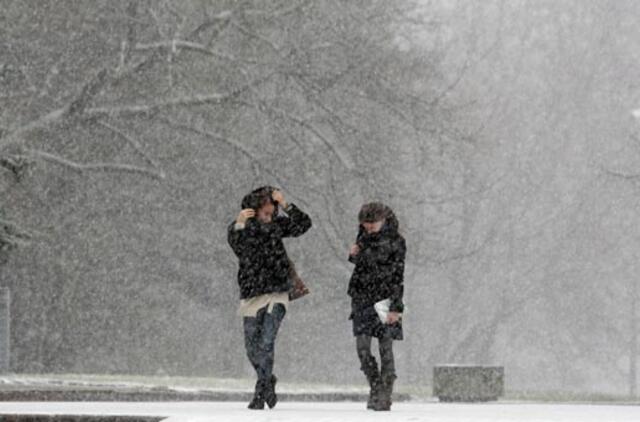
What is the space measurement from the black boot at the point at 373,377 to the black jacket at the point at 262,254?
0.83 m

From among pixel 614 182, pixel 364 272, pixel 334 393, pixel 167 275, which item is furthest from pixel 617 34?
pixel 364 272

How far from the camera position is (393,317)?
40.5ft

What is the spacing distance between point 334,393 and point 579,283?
102 feet

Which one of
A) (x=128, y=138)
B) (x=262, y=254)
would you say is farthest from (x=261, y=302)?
(x=128, y=138)

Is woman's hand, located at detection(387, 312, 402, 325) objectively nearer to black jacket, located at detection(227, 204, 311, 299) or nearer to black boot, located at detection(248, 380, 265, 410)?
black jacket, located at detection(227, 204, 311, 299)

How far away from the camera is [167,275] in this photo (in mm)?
34312

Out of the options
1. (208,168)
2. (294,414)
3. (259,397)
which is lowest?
(294,414)

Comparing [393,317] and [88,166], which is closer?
[393,317]

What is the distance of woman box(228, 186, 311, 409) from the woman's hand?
30.4 inches

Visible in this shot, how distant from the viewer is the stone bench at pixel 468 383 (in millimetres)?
17344

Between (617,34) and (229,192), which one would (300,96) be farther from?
(617,34)

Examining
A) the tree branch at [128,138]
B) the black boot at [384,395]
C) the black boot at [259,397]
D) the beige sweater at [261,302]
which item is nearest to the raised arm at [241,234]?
the beige sweater at [261,302]

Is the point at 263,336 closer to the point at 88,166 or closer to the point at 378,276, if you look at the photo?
the point at 378,276

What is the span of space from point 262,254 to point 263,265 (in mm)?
119
